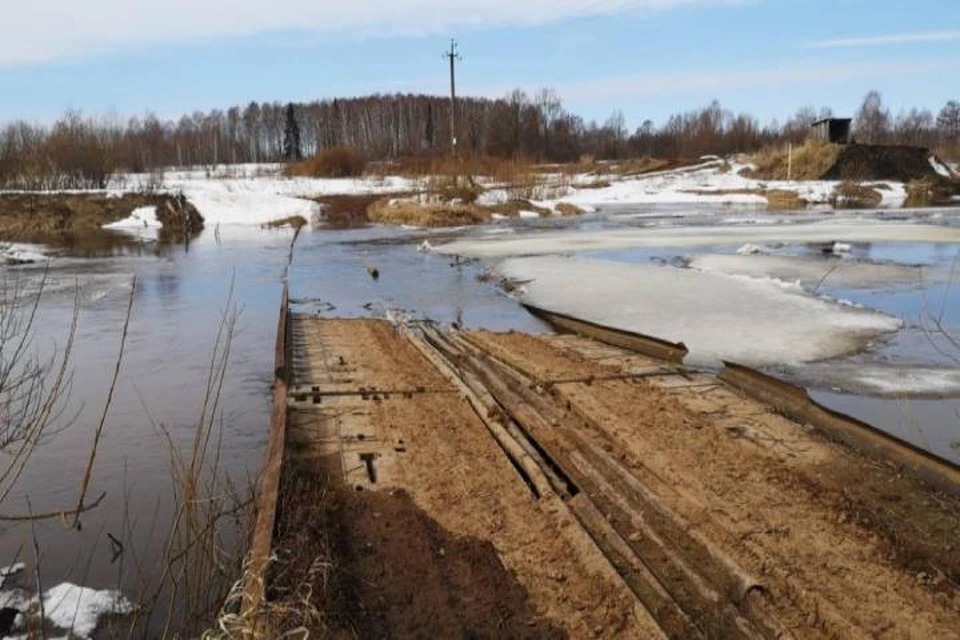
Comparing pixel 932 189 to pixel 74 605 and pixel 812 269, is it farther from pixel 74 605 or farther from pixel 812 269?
pixel 74 605

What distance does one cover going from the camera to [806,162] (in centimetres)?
5203

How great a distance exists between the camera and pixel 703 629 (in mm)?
3367

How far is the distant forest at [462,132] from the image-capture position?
82375 millimetres

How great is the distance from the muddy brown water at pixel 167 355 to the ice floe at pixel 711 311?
3.05 ft

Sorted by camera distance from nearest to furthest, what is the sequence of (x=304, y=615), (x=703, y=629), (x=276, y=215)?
(x=304, y=615), (x=703, y=629), (x=276, y=215)

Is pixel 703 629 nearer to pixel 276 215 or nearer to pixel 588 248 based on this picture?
pixel 588 248

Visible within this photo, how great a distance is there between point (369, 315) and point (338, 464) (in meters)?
6.31

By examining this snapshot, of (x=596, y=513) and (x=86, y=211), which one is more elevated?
(x=86, y=211)

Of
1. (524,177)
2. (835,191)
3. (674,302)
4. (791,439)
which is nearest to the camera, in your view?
(791,439)

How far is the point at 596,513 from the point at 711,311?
22.6 ft

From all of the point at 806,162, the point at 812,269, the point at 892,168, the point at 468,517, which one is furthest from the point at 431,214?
the point at 892,168

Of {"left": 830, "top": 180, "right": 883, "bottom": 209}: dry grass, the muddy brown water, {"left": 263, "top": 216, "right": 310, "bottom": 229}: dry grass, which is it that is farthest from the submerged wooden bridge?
{"left": 830, "top": 180, "right": 883, "bottom": 209}: dry grass

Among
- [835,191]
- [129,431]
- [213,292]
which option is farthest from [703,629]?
[835,191]

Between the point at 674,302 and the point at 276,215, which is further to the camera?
the point at 276,215
